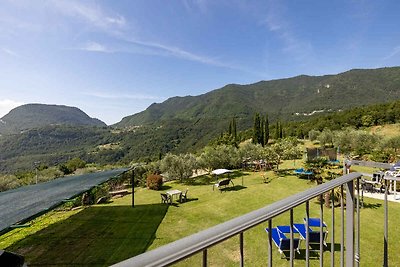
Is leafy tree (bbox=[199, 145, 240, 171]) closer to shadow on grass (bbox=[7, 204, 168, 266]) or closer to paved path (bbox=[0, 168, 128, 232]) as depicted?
shadow on grass (bbox=[7, 204, 168, 266])

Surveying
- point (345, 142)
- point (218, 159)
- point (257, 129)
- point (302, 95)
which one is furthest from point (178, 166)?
point (302, 95)

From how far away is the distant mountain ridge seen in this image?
110 m

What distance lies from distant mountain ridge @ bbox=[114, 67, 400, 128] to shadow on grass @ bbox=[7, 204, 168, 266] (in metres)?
113

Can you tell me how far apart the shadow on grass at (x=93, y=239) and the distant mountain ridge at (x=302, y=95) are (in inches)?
4465

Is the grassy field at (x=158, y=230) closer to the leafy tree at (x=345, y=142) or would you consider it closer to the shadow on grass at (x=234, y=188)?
the shadow on grass at (x=234, y=188)

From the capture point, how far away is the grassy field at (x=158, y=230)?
6.81m

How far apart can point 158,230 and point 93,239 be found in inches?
88.9

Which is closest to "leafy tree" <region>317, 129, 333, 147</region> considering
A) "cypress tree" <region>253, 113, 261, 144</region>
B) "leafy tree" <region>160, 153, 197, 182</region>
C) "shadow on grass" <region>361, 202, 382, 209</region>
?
"cypress tree" <region>253, 113, 261, 144</region>

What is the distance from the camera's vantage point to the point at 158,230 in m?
9.27

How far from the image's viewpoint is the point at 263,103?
6481 inches

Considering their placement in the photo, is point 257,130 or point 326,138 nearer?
point 326,138

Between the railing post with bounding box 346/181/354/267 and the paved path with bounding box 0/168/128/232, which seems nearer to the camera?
the railing post with bounding box 346/181/354/267

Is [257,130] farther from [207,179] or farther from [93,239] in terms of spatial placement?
[93,239]

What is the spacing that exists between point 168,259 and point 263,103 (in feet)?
560
